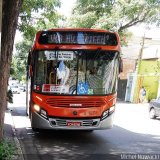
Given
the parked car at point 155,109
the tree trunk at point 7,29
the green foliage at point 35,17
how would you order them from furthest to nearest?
the parked car at point 155,109, the green foliage at point 35,17, the tree trunk at point 7,29

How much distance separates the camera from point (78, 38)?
1110 cm

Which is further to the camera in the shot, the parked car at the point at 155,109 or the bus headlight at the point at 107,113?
the parked car at the point at 155,109

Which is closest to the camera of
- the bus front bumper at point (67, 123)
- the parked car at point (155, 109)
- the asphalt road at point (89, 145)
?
the asphalt road at point (89, 145)

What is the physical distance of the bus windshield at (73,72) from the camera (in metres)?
10.9

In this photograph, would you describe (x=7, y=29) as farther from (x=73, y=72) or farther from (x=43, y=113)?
(x=43, y=113)

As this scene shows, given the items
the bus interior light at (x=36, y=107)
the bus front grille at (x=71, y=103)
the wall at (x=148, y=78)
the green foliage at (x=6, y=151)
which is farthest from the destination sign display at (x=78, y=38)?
the wall at (x=148, y=78)

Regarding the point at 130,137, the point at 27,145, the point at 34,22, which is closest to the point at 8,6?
the point at 27,145

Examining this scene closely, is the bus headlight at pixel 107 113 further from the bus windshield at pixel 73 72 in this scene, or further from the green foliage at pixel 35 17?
the green foliage at pixel 35 17

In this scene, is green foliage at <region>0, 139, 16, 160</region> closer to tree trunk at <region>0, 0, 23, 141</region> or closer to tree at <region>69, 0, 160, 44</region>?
tree trunk at <region>0, 0, 23, 141</region>

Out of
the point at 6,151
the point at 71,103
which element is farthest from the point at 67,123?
the point at 6,151

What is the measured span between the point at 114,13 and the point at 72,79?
2266cm

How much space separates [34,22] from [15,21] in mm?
9894

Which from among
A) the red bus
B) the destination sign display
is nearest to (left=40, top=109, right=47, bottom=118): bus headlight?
the red bus

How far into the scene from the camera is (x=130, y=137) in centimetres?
1254
